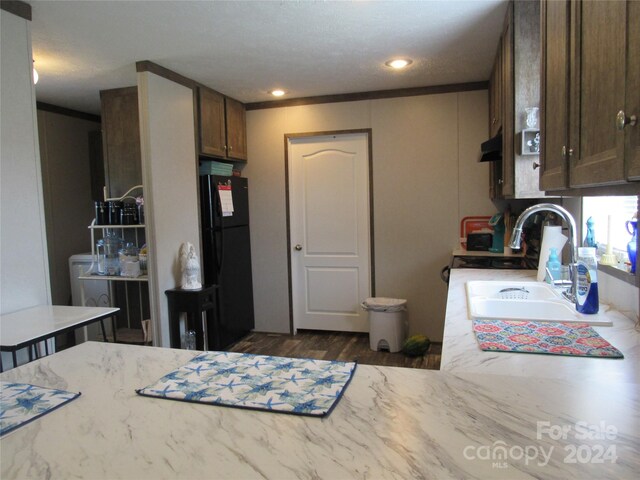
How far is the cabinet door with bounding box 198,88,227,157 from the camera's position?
377 cm

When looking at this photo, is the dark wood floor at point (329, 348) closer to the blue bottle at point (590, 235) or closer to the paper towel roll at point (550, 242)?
the paper towel roll at point (550, 242)

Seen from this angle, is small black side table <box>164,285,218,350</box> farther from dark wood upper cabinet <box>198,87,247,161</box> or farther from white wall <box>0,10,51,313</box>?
dark wood upper cabinet <box>198,87,247,161</box>

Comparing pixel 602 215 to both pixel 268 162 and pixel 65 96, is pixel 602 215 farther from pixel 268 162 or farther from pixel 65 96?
pixel 65 96

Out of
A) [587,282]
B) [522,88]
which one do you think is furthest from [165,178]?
[587,282]

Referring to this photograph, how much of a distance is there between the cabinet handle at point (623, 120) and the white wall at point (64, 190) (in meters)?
4.61

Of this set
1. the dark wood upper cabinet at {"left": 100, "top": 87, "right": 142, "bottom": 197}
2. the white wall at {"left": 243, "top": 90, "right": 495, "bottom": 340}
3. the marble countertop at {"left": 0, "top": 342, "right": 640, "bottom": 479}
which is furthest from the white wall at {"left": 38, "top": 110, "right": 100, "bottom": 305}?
the marble countertop at {"left": 0, "top": 342, "right": 640, "bottom": 479}

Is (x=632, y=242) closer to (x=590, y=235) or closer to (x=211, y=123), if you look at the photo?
(x=590, y=235)

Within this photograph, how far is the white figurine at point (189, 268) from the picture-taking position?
11.2 ft

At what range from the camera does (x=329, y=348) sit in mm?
Answer: 4145

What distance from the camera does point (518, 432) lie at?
80 cm

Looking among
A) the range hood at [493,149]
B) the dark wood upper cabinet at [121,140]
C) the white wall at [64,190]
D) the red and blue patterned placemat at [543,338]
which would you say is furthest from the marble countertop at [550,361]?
the white wall at [64,190]

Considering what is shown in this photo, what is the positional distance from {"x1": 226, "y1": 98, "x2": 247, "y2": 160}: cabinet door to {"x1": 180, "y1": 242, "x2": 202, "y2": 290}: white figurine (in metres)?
1.13

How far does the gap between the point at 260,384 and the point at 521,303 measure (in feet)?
4.51

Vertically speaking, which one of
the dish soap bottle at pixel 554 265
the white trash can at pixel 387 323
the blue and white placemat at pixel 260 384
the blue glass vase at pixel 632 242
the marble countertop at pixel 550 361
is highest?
the blue glass vase at pixel 632 242
